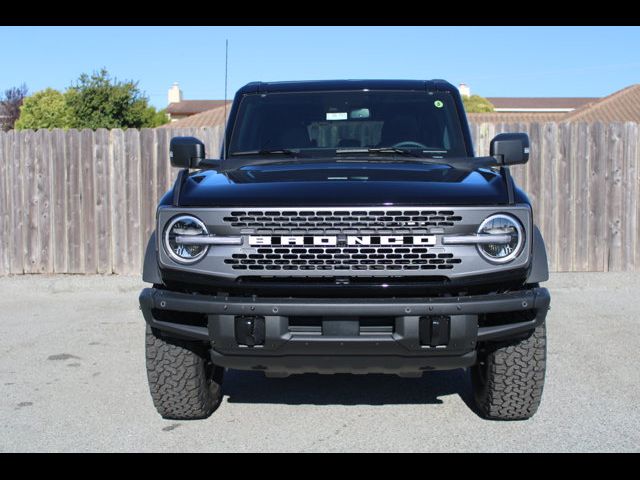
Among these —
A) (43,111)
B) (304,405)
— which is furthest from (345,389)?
(43,111)

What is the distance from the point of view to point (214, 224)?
4383mm

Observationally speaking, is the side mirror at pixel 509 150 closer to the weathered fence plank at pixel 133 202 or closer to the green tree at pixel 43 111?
the weathered fence plank at pixel 133 202

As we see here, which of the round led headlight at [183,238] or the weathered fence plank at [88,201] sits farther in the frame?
the weathered fence plank at [88,201]

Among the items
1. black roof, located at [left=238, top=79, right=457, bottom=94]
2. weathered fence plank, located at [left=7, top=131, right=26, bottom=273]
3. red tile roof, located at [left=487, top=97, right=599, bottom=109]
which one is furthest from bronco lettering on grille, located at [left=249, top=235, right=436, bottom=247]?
red tile roof, located at [left=487, top=97, right=599, bottom=109]

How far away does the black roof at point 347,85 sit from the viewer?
20.4 feet

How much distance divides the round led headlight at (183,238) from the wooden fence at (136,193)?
6.99 m

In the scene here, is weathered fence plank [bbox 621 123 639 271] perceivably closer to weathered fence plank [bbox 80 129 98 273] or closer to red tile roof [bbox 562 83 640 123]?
weathered fence plank [bbox 80 129 98 273]

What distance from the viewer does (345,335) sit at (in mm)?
4277

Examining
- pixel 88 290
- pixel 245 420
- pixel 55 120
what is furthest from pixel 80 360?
pixel 55 120

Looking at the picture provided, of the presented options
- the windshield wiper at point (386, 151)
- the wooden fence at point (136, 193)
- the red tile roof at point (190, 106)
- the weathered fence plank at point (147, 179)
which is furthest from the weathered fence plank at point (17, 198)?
the red tile roof at point (190, 106)

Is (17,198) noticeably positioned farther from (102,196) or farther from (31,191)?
(102,196)

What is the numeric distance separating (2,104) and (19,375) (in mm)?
50357

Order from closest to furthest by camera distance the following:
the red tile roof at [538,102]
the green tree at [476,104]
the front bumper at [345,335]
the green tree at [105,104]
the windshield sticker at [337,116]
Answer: the front bumper at [345,335]
the windshield sticker at [337,116]
the green tree at [105,104]
the green tree at [476,104]
the red tile roof at [538,102]

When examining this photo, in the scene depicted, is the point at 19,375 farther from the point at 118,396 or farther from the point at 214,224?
the point at 214,224
